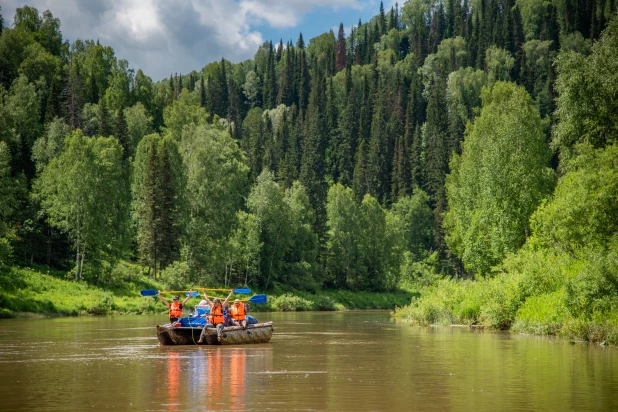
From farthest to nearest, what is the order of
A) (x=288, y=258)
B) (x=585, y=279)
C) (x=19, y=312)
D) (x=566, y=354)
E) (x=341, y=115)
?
(x=341, y=115)
(x=288, y=258)
(x=19, y=312)
(x=585, y=279)
(x=566, y=354)

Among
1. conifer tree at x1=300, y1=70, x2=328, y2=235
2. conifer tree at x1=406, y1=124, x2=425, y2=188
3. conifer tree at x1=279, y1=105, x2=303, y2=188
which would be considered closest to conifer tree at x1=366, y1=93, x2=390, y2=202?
conifer tree at x1=406, y1=124, x2=425, y2=188

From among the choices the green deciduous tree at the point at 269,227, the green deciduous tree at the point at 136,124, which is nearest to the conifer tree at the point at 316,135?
the green deciduous tree at the point at 136,124

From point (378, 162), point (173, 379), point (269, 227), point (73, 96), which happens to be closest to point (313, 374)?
point (173, 379)

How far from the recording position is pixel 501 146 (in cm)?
5862

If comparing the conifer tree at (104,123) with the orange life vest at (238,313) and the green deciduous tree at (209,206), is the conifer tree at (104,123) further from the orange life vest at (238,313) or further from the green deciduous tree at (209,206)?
the orange life vest at (238,313)

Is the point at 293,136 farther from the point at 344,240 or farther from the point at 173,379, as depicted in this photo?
the point at 173,379

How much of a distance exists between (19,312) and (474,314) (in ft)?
104

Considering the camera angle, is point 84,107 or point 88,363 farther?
point 84,107

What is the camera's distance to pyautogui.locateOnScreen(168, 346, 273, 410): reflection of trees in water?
62.3 feet

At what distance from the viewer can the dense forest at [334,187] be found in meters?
38.4

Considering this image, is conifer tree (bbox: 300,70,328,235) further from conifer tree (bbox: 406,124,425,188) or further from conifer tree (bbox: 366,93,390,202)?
conifer tree (bbox: 406,124,425,188)

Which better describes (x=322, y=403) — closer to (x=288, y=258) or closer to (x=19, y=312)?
(x=19, y=312)

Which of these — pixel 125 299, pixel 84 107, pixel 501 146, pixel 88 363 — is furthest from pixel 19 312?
pixel 84 107

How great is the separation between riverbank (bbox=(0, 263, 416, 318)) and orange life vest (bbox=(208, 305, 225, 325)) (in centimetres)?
2431
